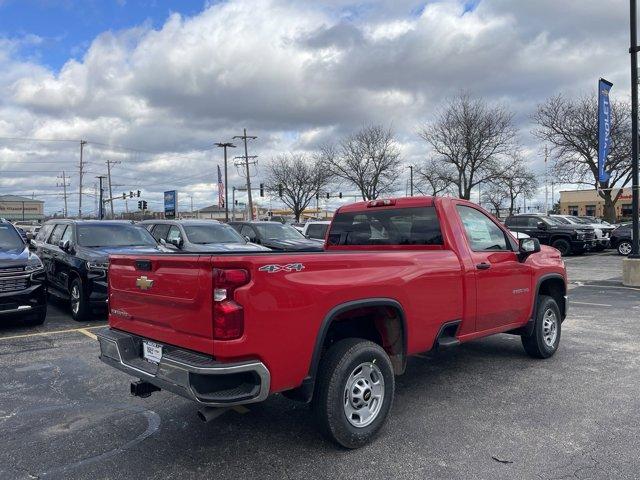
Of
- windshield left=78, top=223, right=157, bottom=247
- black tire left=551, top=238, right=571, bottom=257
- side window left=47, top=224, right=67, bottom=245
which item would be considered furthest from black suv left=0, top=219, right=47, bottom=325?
black tire left=551, top=238, right=571, bottom=257

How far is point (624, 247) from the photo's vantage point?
72.5 feet

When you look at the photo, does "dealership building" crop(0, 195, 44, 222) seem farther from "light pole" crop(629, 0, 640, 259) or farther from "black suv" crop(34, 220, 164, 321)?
"light pole" crop(629, 0, 640, 259)

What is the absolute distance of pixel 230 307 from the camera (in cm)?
317

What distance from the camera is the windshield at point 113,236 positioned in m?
9.83

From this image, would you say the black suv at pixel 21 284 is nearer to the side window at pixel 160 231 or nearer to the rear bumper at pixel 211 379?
the side window at pixel 160 231

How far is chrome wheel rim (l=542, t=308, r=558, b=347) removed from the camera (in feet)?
20.4

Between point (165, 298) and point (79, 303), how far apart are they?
6059mm

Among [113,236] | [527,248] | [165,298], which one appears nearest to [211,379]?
[165,298]

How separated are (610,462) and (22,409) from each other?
15.5ft

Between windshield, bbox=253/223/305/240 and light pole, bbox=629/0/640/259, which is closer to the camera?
light pole, bbox=629/0/640/259

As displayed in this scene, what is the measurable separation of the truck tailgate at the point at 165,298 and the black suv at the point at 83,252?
4.06 metres

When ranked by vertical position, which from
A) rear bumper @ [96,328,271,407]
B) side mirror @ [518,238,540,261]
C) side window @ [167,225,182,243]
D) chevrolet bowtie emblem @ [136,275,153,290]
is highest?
side window @ [167,225,182,243]

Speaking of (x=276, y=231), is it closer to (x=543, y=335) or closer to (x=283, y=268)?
(x=543, y=335)

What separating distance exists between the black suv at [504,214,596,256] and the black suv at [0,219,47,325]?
20.0m
